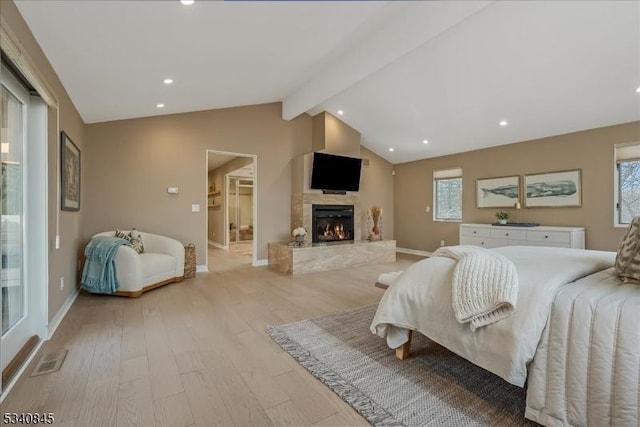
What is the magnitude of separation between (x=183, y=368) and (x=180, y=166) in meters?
3.61

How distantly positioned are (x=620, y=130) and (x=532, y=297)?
4.62 metres

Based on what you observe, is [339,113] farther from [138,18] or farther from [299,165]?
[138,18]

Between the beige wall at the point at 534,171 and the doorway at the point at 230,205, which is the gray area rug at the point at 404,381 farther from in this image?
the doorway at the point at 230,205

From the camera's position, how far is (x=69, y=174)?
121 inches

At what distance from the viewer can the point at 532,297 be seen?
136cm

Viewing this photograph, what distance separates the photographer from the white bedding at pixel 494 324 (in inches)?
51.8

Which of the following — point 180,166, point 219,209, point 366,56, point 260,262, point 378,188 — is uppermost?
point 366,56

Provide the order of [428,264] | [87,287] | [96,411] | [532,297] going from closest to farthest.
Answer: [532,297] < [96,411] < [428,264] < [87,287]

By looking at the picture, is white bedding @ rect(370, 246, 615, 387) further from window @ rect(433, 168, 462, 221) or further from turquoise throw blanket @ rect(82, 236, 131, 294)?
window @ rect(433, 168, 462, 221)

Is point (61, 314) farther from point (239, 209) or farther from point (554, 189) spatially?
point (554, 189)

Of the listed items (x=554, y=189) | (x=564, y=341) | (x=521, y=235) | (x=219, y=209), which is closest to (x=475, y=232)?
(x=521, y=235)

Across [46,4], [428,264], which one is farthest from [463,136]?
[46,4]

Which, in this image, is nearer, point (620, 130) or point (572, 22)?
point (572, 22)

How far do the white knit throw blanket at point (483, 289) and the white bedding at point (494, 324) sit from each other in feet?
0.15
